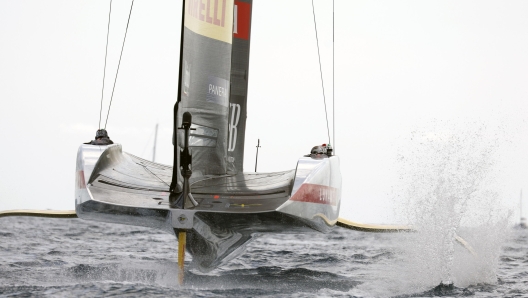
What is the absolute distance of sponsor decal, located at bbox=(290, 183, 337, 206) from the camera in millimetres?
5438

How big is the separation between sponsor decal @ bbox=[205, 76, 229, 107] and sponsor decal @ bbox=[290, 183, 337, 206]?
121 centimetres

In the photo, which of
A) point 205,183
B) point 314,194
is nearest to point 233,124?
point 205,183

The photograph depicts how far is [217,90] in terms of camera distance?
6.48 metres

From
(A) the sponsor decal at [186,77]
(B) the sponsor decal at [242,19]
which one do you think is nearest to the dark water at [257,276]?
(A) the sponsor decal at [186,77]

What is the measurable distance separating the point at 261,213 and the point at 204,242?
619 millimetres

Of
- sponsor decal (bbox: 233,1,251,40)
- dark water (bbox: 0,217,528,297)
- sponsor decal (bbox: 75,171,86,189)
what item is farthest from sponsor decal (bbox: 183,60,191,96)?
sponsor decal (bbox: 233,1,251,40)

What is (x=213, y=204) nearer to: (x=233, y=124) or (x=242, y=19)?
(x=233, y=124)

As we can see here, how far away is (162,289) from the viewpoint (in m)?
5.56

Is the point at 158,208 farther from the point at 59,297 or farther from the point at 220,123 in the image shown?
the point at 220,123

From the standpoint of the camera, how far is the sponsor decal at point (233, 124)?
7.78 m

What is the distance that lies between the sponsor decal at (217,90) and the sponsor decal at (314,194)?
1210mm

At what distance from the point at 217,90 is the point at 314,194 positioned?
1371 millimetres

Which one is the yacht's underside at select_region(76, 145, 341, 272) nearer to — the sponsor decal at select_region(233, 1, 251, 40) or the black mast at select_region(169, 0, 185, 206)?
the black mast at select_region(169, 0, 185, 206)

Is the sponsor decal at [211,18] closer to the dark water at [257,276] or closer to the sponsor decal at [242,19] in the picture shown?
the sponsor decal at [242,19]
